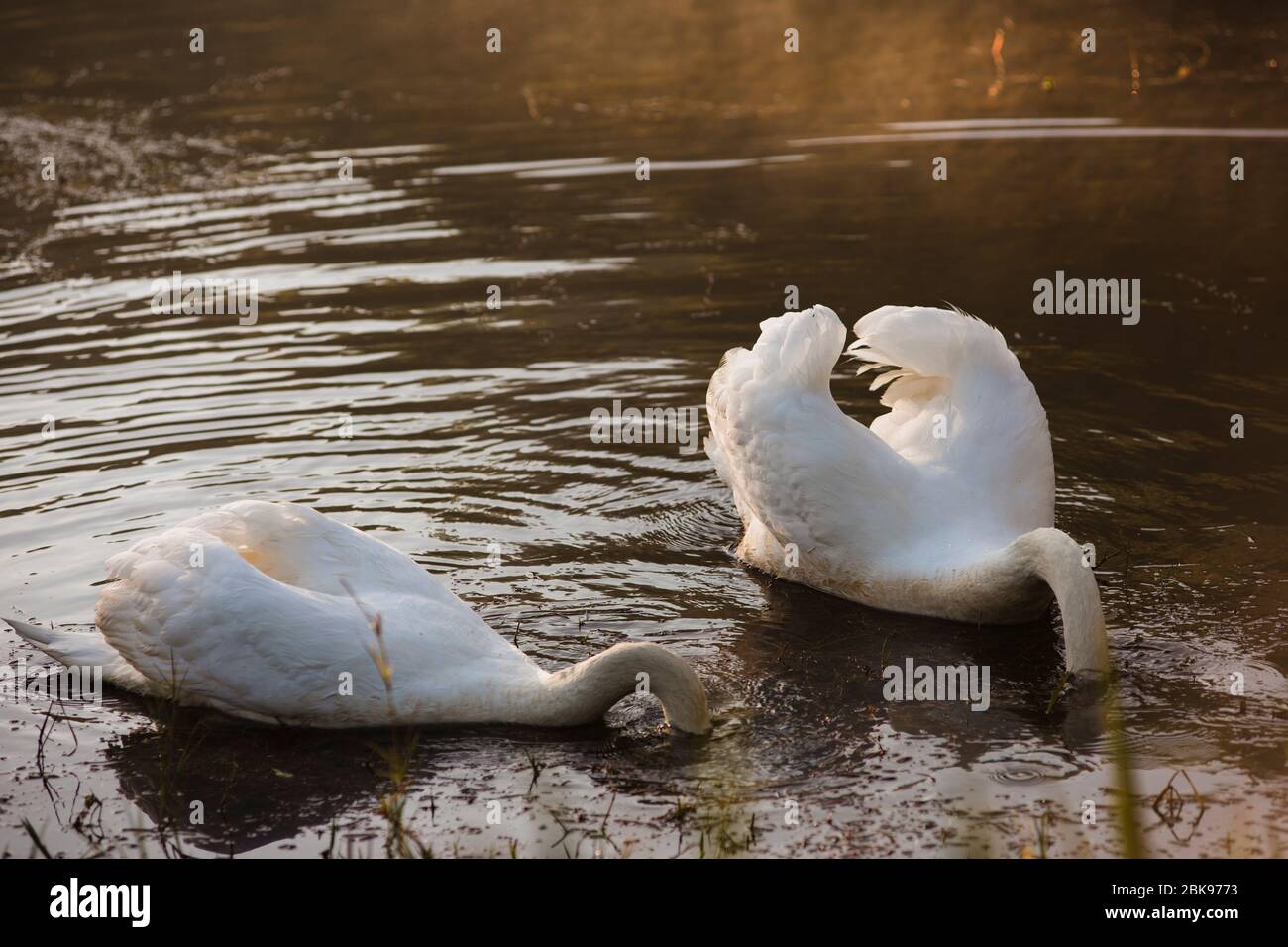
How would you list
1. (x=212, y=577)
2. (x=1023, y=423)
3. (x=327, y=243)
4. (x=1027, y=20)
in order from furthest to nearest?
(x=1027, y=20)
(x=327, y=243)
(x=1023, y=423)
(x=212, y=577)

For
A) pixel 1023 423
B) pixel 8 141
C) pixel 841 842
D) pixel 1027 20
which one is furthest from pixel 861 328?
pixel 1027 20

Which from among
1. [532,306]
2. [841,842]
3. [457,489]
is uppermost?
[532,306]

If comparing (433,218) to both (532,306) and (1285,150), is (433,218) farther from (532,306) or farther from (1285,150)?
(1285,150)

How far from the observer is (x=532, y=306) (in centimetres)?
1365

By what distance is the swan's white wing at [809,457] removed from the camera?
8195 millimetres

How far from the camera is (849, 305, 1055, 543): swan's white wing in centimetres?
827

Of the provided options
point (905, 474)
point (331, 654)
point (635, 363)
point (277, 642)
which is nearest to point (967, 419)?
point (905, 474)

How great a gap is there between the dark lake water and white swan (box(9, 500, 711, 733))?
164 millimetres

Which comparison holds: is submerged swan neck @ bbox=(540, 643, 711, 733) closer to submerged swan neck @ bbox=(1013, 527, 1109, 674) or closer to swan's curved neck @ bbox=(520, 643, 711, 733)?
swan's curved neck @ bbox=(520, 643, 711, 733)

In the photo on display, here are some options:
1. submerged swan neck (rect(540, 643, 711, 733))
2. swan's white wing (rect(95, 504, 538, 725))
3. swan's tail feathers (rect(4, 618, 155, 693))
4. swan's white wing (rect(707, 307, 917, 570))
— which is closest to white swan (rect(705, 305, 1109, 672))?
swan's white wing (rect(707, 307, 917, 570))

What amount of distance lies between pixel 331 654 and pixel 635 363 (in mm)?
5636

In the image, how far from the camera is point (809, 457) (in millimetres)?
8211

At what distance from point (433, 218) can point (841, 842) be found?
1104cm

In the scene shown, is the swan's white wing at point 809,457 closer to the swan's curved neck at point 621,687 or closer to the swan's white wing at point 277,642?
the swan's curved neck at point 621,687
